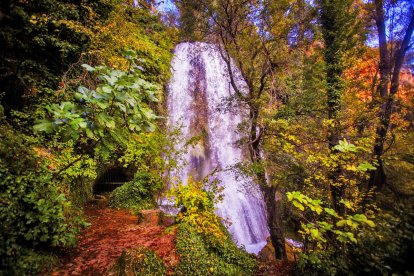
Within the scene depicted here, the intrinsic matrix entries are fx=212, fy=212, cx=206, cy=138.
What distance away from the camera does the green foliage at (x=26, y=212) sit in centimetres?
302

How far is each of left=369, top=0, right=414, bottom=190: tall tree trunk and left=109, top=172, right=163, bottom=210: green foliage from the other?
28.5 ft

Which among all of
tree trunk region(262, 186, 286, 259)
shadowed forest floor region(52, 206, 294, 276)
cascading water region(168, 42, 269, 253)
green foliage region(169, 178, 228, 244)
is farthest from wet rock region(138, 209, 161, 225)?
cascading water region(168, 42, 269, 253)

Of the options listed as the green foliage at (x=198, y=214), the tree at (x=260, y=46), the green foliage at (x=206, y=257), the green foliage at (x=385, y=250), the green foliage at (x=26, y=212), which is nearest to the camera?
the green foliage at (x=385, y=250)

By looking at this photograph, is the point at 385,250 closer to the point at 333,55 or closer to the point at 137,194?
the point at 333,55

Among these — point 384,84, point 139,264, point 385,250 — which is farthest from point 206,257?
point 384,84

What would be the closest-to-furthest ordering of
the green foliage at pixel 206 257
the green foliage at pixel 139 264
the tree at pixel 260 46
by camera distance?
the green foliage at pixel 139 264 < the green foliage at pixel 206 257 < the tree at pixel 260 46

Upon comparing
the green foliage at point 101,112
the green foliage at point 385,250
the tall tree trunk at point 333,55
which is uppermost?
the tall tree trunk at point 333,55

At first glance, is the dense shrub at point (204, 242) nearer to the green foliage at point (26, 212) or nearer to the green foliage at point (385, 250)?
the green foliage at point (26, 212)

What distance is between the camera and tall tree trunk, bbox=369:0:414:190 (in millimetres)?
7715

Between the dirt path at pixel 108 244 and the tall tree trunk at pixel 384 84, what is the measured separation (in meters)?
7.26

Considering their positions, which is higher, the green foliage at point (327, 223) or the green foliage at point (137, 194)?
the green foliage at point (327, 223)

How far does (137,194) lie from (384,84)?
37.3 ft

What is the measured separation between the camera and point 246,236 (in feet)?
37.2

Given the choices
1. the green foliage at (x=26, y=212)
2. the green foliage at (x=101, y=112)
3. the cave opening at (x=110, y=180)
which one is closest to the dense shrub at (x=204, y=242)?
the green foliage at (x=26, y=212)
